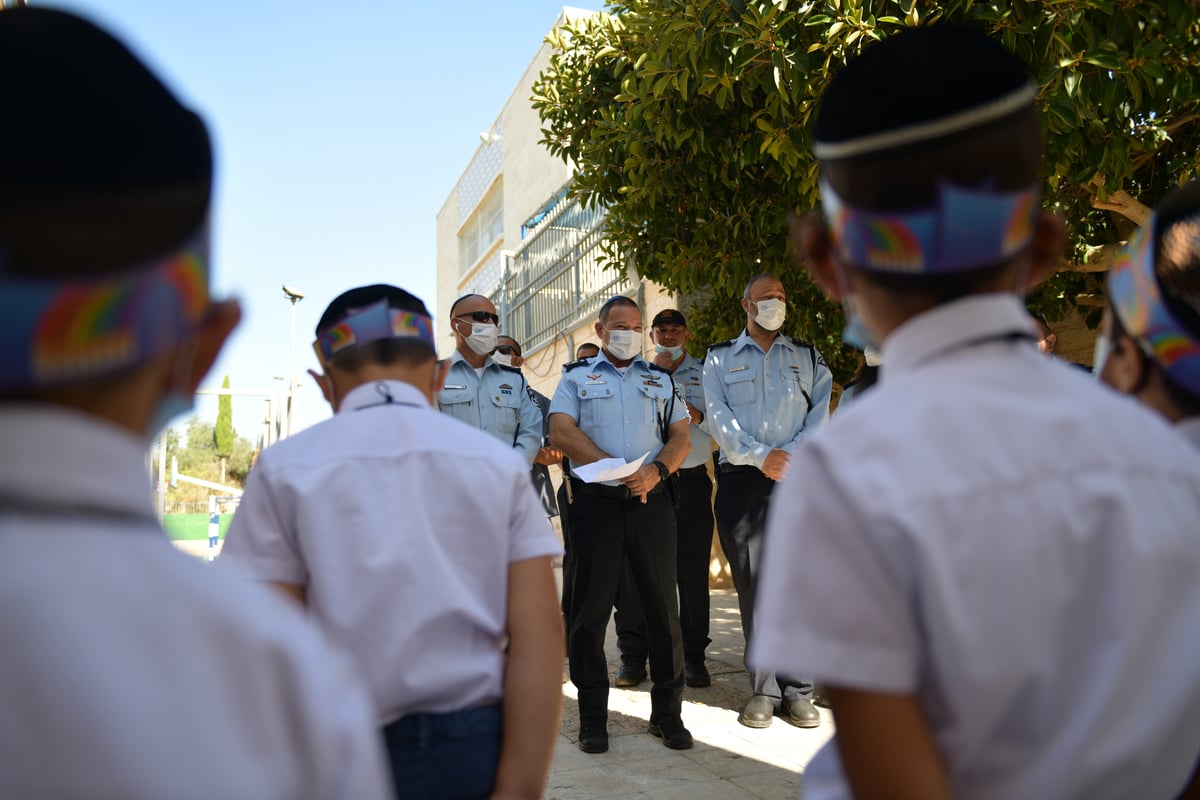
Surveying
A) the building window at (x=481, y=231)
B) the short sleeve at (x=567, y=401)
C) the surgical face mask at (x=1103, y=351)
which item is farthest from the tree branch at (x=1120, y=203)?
the building window at (x=481, y=231)

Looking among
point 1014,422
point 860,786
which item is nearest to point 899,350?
point 1014,422

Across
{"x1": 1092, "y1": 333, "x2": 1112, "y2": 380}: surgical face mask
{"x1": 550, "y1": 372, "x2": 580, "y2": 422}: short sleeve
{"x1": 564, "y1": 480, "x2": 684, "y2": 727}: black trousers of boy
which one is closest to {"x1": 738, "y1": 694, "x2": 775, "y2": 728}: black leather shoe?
{"x1": 564, "y1": 480, "x2": 684, "y2": 727}: black trousers of boy

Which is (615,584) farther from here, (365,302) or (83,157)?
(83,157)

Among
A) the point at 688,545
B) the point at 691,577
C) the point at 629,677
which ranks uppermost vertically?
the point at 688,545

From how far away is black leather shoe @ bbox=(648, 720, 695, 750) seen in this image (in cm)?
446

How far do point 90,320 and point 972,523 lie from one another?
844 mm

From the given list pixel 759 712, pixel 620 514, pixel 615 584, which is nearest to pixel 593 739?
pixel 615 584

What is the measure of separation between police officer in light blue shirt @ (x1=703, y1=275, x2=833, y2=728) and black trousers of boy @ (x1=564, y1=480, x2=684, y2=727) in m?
0.45

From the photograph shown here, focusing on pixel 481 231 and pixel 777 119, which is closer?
pixel 777 119

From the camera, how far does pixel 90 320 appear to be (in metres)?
0.75

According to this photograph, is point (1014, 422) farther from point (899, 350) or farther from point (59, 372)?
point (59, 372)

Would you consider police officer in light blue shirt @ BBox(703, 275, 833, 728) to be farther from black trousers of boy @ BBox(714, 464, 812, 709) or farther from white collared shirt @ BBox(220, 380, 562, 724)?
white collared shirt @ BBox(220, 380, 562, 724)

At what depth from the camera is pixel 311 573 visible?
179cm

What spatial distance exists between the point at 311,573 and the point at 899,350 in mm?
1132
